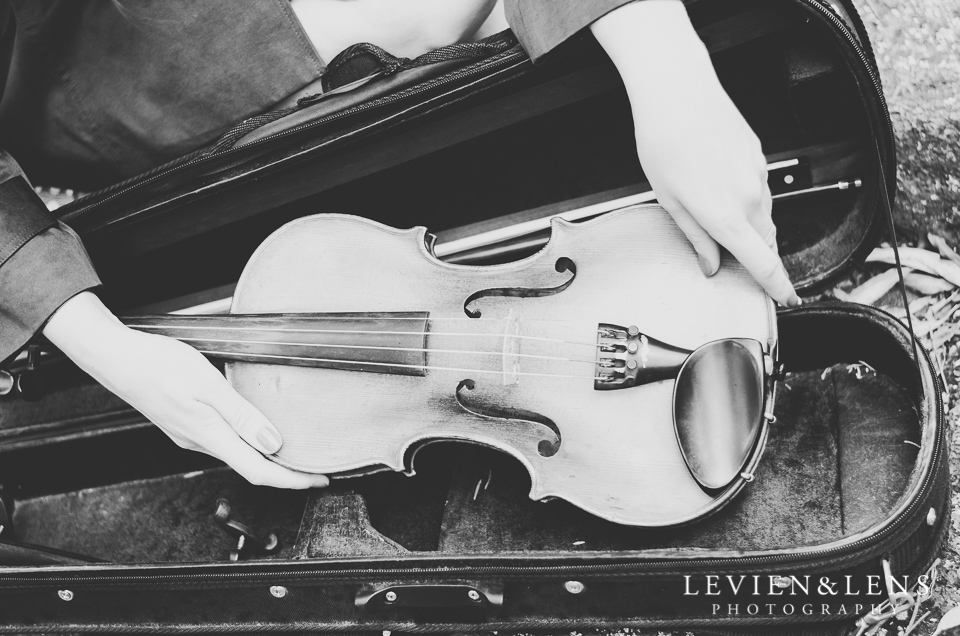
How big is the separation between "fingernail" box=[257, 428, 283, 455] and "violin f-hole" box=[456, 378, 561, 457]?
257 millimetres

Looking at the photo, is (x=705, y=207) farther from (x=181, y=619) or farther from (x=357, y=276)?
(x=181, y=619)

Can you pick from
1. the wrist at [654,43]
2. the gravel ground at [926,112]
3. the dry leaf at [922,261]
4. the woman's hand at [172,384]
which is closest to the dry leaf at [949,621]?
the gravel ground at [926,112]

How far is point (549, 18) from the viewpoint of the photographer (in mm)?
908

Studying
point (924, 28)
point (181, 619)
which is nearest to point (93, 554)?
point (181, 619)

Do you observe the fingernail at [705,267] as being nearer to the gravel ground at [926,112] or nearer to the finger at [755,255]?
the finger at [755,255]

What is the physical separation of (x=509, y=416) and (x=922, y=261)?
30.0 inches

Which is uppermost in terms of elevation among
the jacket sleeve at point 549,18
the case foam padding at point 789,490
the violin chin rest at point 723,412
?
the jacket sleeve at point 549,18

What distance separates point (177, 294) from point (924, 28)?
141 cm

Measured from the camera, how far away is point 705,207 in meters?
0.82

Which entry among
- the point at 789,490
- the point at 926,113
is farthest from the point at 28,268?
the point at 926,113

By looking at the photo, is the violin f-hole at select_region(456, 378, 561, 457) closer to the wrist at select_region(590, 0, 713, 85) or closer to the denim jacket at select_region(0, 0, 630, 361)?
the wrist at select_region(590, 0, 713, 85)

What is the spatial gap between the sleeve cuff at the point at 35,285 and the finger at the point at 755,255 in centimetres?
83

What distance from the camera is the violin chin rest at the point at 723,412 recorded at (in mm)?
858

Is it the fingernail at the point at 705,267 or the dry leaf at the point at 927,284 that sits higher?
the fingernail at the point at 705,267
